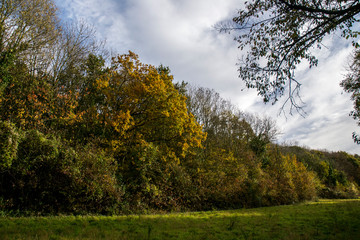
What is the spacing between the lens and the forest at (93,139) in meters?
9.71

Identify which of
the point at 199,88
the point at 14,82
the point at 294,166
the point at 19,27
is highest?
the point at 199,88

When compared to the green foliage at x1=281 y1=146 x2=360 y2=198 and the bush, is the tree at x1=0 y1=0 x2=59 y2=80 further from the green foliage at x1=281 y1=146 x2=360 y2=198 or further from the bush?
the green foliage at x1=281 y1=146 x2=360 y2=198

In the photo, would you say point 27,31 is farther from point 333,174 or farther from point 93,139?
point 333,174

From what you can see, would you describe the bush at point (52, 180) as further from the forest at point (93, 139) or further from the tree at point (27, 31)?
the tree at point (27, 31)

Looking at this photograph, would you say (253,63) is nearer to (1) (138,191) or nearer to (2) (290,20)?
(2) (290,20)

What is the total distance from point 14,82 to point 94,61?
21.9ft

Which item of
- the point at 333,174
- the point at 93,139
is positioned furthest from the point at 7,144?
the point at 333,174

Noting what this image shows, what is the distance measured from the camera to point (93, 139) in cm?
1298

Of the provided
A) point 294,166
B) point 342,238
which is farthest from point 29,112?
point 294,166

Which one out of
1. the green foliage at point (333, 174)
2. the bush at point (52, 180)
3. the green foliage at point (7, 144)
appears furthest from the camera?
the green foliage at point (333, 174)

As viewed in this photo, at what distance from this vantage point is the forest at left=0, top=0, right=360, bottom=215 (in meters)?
9.71

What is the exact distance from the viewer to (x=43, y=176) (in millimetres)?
9766

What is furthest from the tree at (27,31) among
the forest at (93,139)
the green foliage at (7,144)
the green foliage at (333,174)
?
the green foliage at (333,174)

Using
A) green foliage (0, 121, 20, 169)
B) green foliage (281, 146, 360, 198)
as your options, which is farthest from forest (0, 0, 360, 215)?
green foliage (281, 146, 360, 198)
